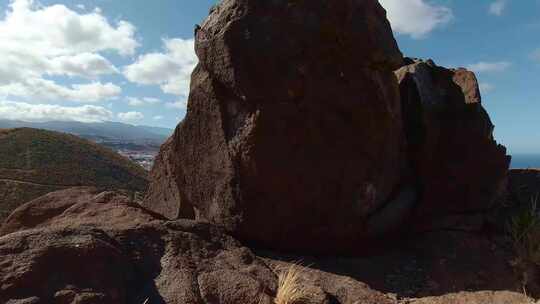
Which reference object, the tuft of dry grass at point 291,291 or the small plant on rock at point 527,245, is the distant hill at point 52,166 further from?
the small plant on rock at point 527,245

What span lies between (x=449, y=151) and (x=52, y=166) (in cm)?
5311

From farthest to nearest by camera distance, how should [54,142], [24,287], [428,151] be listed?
[54,142] < [428,151] < [24,287]

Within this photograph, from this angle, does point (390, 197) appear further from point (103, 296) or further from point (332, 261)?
point (103, 296)

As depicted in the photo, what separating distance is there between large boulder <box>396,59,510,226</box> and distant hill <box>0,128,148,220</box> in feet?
121

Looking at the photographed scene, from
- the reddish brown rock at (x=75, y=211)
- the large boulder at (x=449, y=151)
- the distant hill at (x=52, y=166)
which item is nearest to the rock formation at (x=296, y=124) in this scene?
the large boulder at (x=449, y=151)

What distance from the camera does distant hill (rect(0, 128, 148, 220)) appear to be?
44.2 meters

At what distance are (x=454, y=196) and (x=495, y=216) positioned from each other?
966mm

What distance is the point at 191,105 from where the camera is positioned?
Answer: 941 centimetres

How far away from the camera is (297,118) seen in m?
8.35

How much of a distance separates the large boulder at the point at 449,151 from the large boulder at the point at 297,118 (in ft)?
4.86

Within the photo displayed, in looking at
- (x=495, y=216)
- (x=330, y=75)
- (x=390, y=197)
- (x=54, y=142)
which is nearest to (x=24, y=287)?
(x=330, y=75)

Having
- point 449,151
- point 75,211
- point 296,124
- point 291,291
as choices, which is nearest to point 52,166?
point 75,211

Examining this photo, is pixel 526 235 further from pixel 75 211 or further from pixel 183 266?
pixel 75 211

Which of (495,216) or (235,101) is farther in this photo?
(495,216)
